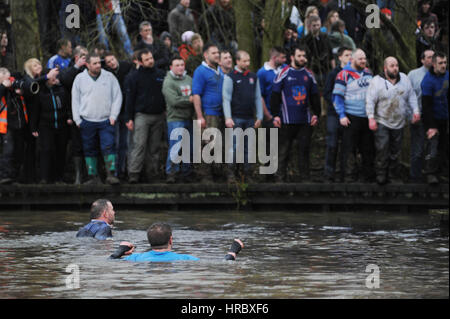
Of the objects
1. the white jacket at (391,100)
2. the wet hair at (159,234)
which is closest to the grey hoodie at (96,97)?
the white jacket at (391,100)

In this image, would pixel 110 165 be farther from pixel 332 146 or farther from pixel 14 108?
pixel 332 146

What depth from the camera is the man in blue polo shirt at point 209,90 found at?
19188mm

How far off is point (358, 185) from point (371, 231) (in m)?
2.92

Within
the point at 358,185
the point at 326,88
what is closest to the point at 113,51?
the point at 326,88

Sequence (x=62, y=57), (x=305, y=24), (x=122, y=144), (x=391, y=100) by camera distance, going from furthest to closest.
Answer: (x=305, y=24)
(x=62, y=57)
(x=122, y=144)
(x=391, y=100)

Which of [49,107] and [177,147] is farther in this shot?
[49,107]

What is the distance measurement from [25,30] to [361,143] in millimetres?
7632

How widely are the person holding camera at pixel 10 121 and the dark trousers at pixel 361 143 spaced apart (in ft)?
19.4

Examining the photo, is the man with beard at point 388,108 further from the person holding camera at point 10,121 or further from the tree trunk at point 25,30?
the tree trunk at point 25,30

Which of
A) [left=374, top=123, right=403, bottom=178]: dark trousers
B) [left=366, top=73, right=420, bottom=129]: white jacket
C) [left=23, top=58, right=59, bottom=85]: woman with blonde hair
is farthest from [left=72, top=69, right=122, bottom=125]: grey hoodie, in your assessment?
[left=374, top=123, right=403, bottom=178]: dark trousers

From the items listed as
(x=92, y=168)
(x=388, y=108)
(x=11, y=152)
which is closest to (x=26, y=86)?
(x=11, y=152)

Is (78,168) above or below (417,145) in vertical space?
below

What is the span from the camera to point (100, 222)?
1499 cm

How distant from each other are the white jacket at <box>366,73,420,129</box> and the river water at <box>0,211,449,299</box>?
1.72 meters
